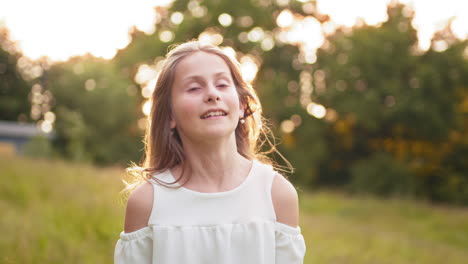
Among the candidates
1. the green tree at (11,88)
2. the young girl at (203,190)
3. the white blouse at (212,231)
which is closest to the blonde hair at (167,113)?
the young girl at (203,190)

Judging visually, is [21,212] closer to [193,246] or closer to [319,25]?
[193,246]

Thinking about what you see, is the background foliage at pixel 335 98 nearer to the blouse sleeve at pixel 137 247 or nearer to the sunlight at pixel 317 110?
the sunlight at pixel 317 110

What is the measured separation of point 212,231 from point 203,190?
0.20 m

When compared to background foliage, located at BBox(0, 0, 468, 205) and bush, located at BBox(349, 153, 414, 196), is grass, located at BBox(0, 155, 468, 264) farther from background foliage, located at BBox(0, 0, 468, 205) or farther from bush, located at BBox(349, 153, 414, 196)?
background foliage, located at BBox(0, 0, 468, 205)

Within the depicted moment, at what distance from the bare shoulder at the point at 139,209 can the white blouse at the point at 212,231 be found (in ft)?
0.09

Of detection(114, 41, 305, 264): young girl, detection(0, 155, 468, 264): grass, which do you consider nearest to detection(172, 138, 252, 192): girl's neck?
detection(114, 41, 305, 264): young girl

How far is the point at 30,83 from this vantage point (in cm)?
3525

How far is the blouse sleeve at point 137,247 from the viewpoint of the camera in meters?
2.23

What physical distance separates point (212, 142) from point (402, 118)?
2163 cm

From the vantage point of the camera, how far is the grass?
4938mm

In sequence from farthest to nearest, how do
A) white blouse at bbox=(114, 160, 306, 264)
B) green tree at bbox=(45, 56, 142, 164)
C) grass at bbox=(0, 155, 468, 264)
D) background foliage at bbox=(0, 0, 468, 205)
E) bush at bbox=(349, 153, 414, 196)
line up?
green tree at bbox=(45, 56, 142, 164) < background foliage at bbox=(0, 0, 468, 205) < bush at bbox=(349, 153, 414, 196) < grass at bbox=(0, 155, 468, 264) < white blouse at bbox=(114, 160, 306, 264)

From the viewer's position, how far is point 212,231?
222 cm

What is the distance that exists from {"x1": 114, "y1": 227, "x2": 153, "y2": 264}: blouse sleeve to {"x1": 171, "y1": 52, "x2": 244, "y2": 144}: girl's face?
50cm

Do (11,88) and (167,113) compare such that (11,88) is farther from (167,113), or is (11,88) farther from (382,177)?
(167,113)
